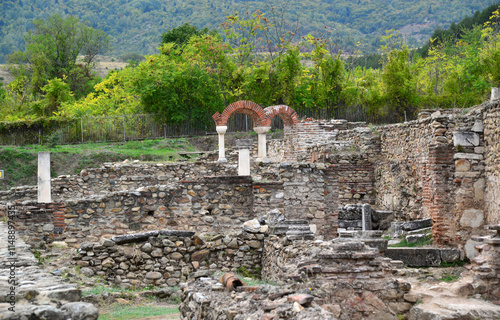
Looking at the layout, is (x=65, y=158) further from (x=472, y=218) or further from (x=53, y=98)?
(x=472, y=218)

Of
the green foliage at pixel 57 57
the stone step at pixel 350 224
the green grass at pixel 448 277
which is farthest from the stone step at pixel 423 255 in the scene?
the green foliage at pixel 57 57

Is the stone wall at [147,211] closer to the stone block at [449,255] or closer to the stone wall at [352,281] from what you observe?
the stone block at [449,255]

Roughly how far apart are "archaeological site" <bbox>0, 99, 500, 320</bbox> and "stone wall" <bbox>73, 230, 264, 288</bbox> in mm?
18

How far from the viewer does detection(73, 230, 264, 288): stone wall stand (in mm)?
7746

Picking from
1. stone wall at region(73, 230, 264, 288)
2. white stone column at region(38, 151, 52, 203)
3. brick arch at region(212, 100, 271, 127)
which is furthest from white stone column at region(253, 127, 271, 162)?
→ stone wall at region(73, 230, 264, 288)

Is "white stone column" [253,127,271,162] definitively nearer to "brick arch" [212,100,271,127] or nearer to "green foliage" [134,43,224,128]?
"brick arch" [212,100,271,127]

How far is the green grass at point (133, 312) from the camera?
5.95 metres

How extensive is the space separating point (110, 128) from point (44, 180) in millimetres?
14765

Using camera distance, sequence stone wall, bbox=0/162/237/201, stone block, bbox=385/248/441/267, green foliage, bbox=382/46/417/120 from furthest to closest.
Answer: green foliage, bbox=382/46/417/120 < stone wall, bbox=0/162/237/201 < stone block, bbox=385/248/441/267

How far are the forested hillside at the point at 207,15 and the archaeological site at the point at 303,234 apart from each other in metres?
71.5

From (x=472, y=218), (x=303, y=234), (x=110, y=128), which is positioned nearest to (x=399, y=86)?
(x=472, y=218)

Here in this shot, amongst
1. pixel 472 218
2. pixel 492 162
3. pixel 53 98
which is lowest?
pixel 472 218

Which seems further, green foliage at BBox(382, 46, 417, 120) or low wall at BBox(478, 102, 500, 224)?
green foliage at BBox(382, 46, 417, 120)

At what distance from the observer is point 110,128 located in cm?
2584
